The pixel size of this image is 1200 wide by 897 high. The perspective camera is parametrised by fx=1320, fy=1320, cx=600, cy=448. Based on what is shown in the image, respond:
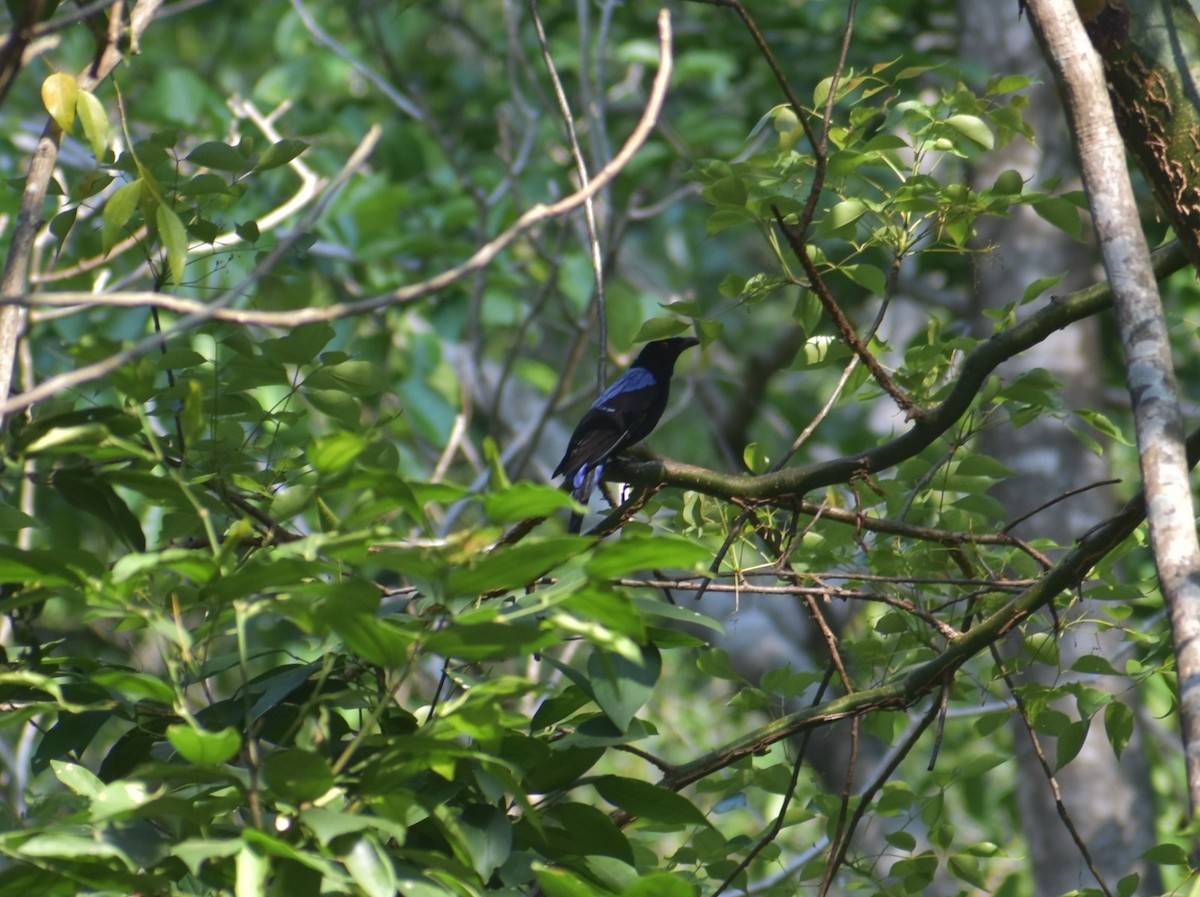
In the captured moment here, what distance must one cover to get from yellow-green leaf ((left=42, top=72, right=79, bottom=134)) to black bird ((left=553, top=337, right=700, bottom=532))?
174 cm

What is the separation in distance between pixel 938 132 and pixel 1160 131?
38 cm

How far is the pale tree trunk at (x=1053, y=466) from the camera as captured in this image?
5492 mm

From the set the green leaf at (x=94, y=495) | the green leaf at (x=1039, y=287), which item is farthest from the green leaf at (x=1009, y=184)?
the green leaf at (x=94, y=495)

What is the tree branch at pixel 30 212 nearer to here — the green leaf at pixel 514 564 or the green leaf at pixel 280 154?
the green leaf at pixel 280 154

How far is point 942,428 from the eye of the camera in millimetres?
2414

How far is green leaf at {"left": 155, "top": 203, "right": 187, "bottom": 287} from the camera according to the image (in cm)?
186

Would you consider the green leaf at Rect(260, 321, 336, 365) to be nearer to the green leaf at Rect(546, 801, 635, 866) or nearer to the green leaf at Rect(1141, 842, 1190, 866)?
the green leaf at Rect(546, 801, 635, 866)

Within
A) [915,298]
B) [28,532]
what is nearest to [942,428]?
[28,532]

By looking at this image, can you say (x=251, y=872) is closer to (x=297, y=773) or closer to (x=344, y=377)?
(x=297, y=773)

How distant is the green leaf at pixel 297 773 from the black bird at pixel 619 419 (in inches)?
80.7

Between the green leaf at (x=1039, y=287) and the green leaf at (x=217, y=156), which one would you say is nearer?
the green leaf at (x=217, y=156)

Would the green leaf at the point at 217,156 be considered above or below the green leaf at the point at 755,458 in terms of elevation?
above

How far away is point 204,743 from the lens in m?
1.33

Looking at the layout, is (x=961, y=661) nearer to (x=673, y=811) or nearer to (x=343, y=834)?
(x=673, y=811)
